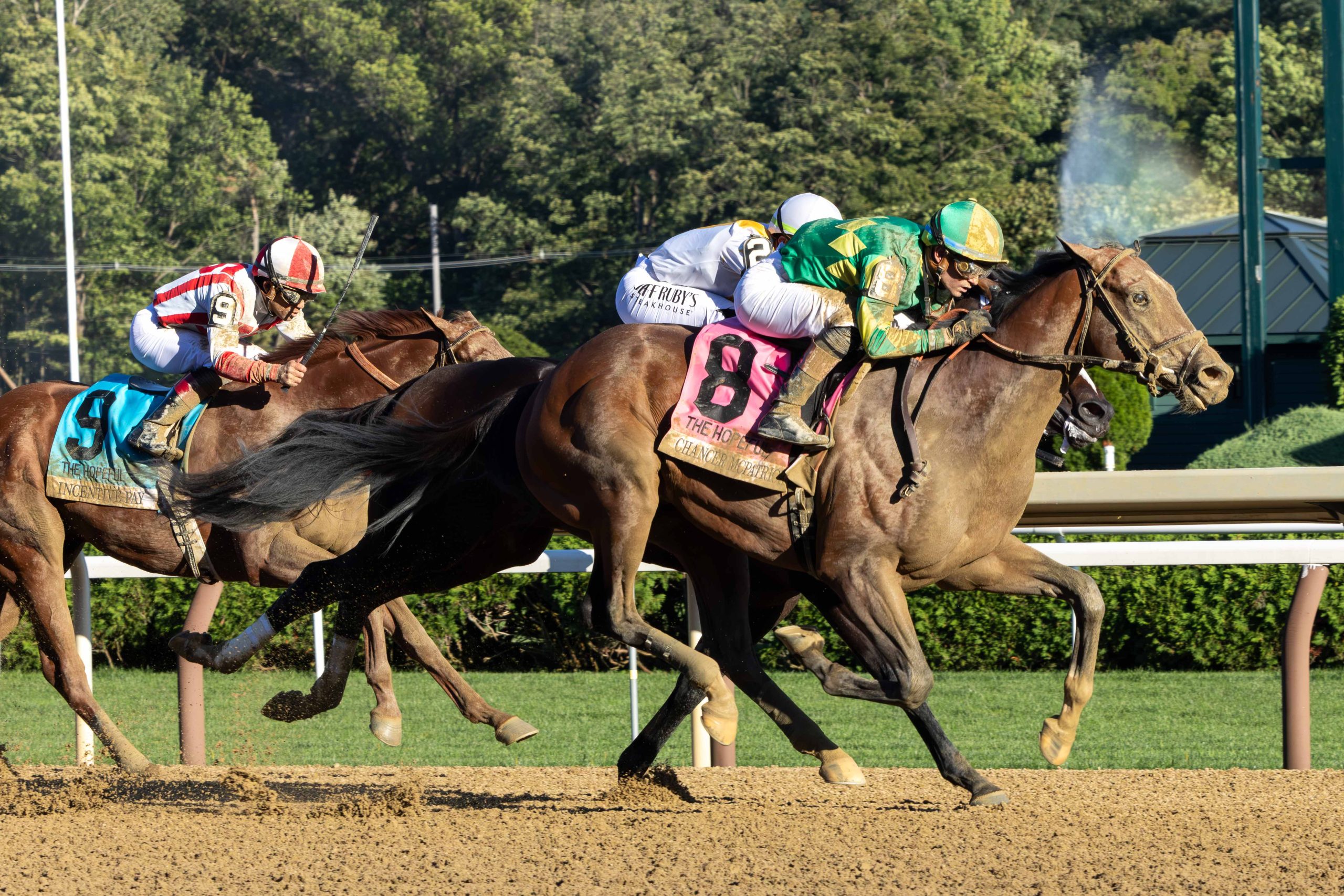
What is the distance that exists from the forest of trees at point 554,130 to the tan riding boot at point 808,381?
27.6 m

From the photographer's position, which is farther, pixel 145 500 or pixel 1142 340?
pixel 145 500

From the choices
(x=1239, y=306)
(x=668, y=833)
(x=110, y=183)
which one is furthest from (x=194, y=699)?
(x=110, y=183)

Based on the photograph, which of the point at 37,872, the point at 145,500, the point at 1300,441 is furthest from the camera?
the point at 1300,441

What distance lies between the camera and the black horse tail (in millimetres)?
4598

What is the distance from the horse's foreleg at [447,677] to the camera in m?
4.84

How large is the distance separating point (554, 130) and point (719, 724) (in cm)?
3654

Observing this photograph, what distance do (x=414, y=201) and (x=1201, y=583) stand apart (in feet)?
117

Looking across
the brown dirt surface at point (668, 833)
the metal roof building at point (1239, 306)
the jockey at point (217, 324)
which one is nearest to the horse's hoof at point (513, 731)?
the brown dirt surface at point (668, 833)

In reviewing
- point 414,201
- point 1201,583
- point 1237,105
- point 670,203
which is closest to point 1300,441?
point 1237,105

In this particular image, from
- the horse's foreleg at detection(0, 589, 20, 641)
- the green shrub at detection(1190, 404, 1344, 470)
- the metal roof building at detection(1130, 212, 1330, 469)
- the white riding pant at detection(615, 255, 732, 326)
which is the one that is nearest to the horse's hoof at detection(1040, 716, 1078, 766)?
the white riding pant at detection(615, 255, 732, 326)

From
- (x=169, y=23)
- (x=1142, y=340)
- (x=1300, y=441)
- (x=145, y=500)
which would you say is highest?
(x=169, y=23)

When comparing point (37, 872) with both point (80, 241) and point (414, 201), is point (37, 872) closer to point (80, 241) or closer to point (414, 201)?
point (80, 241)

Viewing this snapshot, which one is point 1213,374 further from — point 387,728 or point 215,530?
point 215,530

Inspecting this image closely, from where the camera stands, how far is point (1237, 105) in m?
16.3
